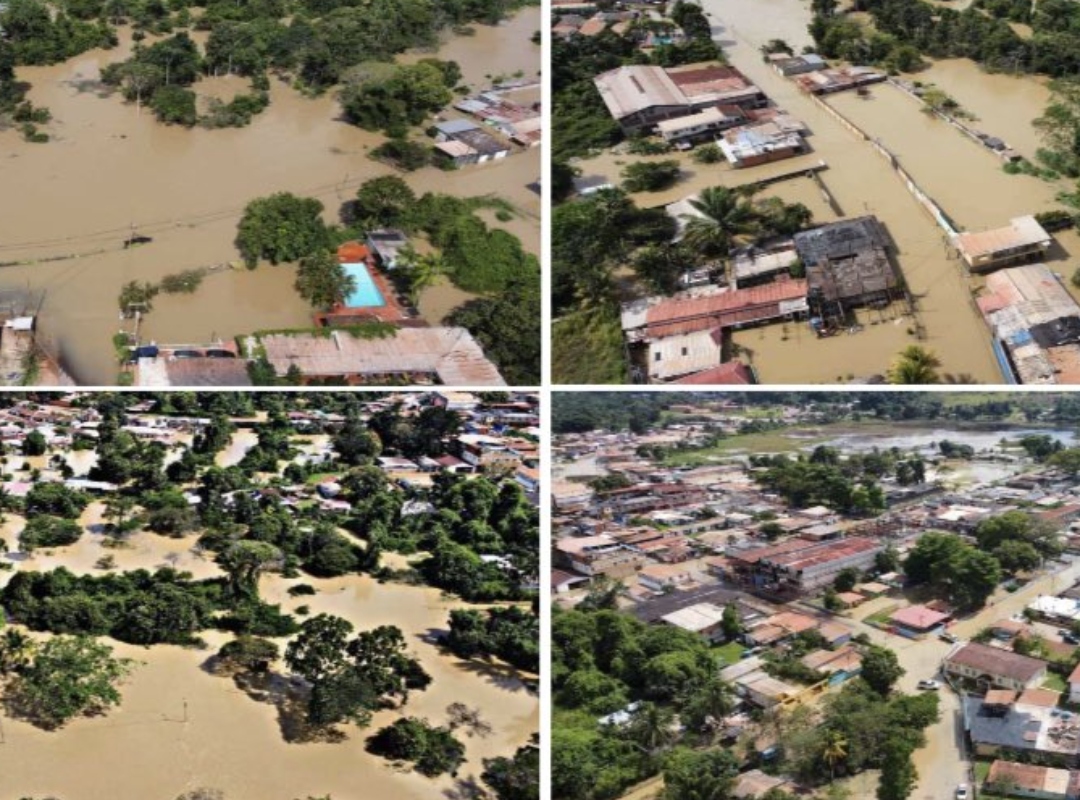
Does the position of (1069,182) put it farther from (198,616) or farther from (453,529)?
(198,616)

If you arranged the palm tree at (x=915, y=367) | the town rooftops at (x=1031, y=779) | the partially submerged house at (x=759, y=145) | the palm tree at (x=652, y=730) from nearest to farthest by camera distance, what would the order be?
the town rooftops at (x=1031, y=779) → the palm tree at (x=652, y=730) → the palm tree at (x=915, y=367) → the partially submerged house at (x=759, y=145)

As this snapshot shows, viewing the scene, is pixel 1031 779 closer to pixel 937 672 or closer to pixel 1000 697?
pixel 1000 697

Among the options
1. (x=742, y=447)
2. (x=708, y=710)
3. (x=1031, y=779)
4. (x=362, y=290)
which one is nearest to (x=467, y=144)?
(x=362, y=290)

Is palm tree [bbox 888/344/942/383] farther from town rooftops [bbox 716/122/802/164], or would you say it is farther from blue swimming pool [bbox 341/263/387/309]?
blue swimming pool [bbox 341/263/387/309]

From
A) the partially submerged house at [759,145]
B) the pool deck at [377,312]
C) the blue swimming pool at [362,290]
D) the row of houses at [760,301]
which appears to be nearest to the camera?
the row of houses at [760,301]

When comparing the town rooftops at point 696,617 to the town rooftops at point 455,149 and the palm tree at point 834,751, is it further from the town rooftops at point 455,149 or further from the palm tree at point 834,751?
the town rooftops at point 455,149

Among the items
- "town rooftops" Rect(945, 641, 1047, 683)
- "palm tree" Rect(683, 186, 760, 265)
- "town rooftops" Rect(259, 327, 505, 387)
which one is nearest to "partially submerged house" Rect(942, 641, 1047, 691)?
"town rooftops" Rect(945, 641, 1047, 683)

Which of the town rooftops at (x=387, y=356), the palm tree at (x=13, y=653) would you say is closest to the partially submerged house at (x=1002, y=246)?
the town rooftops at (x=387, y=356)
